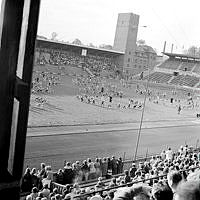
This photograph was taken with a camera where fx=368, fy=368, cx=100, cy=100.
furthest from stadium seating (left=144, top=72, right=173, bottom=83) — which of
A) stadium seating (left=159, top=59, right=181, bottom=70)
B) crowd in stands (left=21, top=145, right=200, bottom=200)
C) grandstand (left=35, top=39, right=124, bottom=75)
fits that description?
crowd in stands (left=21, top=145, right=200, bottom=200)

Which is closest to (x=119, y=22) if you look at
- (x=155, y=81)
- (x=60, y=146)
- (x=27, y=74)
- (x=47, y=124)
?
(x=155, y=81)

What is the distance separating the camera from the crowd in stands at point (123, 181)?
100cm

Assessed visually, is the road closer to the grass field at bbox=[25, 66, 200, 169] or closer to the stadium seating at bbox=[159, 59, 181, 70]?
the grass field at bbox=[25, 66, 200, 169]

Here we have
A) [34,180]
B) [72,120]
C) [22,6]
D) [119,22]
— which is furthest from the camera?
[119,22]

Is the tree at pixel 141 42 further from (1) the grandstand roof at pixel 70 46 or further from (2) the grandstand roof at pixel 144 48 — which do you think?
(1) the grandstand roof at pixel 70 46

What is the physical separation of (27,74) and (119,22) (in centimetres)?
2176

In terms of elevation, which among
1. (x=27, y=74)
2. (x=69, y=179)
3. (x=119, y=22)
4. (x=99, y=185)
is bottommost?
(x=69, y=179)

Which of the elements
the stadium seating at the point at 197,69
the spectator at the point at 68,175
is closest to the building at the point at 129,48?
the stadium seating at the point at 197,69

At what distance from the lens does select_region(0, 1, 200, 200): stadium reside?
2996 mm

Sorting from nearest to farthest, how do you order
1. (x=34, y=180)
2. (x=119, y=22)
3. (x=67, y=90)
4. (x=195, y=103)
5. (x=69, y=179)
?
(x=34, y=180)
(x=69, y=179)
(x=67, y=90)
(x=195, y=103)
(x=119, y=22)

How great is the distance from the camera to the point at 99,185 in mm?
2660

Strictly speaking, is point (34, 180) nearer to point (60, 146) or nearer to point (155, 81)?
point (60, 146)

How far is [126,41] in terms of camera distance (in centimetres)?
2334

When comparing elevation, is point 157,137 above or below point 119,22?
below
